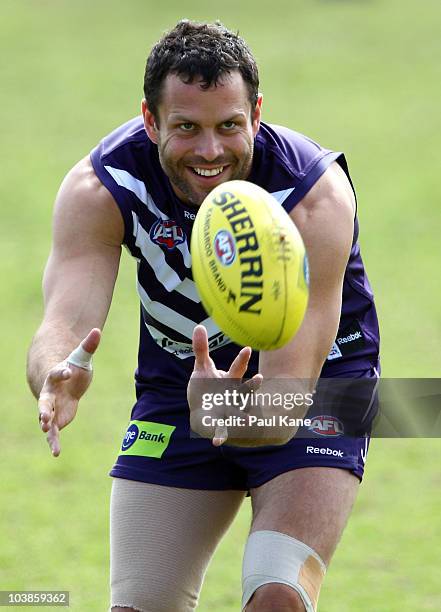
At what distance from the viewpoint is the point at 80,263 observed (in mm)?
5656

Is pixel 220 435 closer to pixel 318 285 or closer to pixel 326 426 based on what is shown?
pixel 318 285

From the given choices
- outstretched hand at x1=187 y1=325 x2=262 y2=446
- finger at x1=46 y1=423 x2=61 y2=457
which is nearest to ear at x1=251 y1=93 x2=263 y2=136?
outstretched hand at x1=187 y1=325 x2=262 y2=446

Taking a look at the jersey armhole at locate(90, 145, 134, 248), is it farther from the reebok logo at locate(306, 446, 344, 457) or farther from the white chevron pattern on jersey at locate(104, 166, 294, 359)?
the reebok logo at locate(306, 446, 344, 457)

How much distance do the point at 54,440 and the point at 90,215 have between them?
3.64 feet

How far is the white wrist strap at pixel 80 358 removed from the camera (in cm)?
511

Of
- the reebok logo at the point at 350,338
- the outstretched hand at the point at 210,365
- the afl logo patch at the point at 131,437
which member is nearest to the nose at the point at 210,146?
the outstretched hand at the point at 210,365

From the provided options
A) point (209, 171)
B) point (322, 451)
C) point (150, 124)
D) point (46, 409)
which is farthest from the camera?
point (150, 124)

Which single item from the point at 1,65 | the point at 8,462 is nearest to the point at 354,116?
the point at 1,65

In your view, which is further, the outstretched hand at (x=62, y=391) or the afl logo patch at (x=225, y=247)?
the outstretched hand at (x=62, y=391)

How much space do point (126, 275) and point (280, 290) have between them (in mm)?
10156

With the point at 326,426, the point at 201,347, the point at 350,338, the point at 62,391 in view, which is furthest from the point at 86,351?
the point at 350,338

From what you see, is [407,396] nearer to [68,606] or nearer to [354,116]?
[68,606]

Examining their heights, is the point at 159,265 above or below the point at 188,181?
below

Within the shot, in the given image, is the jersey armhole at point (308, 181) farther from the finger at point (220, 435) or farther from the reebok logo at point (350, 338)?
the finger at point (220, 435)
